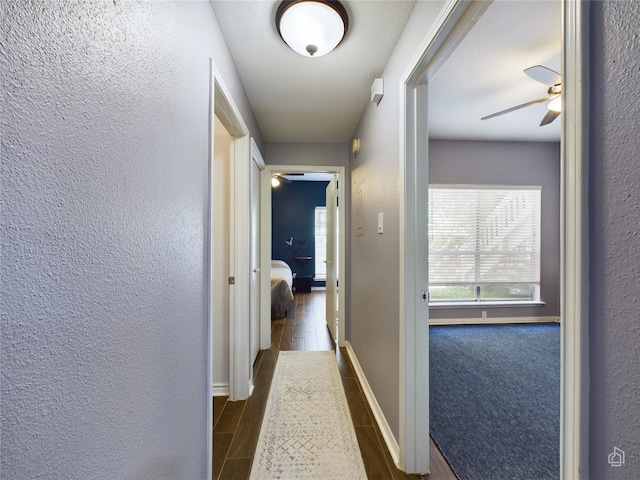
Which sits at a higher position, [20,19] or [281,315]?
[20,19]

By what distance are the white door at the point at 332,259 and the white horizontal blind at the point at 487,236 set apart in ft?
4.72

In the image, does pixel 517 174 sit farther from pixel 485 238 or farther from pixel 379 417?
pixel 379 417

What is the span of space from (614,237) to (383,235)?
4.11 feet

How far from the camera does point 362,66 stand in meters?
1.71

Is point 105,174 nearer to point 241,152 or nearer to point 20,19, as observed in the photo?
point 20,19

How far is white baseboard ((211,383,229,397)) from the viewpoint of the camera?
2033 millimetres

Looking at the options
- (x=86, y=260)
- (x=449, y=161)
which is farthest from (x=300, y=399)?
(x=449, y=161)

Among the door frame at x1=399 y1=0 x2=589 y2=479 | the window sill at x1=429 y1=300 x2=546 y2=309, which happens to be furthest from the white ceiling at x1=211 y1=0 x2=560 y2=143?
the window sill at x1=429 y1=300 x2=546 y2=309

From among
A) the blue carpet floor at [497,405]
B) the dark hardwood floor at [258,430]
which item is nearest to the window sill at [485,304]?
the blue carpet floor at [497,405]

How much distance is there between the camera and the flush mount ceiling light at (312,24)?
123 centimetres

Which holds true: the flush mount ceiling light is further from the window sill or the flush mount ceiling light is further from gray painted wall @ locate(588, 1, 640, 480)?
the window sill

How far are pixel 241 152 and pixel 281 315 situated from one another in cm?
290

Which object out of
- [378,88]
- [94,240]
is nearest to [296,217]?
[378,88]

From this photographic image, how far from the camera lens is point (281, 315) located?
4.20 m
